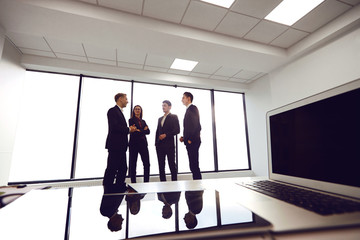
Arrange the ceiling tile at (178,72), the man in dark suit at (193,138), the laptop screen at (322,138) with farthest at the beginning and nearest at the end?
the ceiling tile at (178,72) < the man in dark suit at (193,138) < the laptop screen at (322,138)

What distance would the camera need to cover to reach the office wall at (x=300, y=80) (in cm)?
257

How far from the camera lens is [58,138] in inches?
134

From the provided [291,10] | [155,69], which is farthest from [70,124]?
[291,10]

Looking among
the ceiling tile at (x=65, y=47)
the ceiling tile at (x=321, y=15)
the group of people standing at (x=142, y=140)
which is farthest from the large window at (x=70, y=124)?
the ceiling tile at (x=321, y=15)

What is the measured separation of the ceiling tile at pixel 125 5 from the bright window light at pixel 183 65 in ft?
4.57

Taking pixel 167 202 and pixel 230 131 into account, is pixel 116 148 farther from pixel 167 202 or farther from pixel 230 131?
pixel 230 131

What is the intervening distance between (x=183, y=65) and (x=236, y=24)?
144cm

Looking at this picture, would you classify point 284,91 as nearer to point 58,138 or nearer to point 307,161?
point 307,161

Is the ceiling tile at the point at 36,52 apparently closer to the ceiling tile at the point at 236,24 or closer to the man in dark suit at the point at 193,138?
the man in dark suit at the point at 193,138

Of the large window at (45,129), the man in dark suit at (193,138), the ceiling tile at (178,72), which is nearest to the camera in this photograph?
the man in dark suit at (193,138)

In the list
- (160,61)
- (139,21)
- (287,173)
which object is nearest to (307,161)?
(287,173)

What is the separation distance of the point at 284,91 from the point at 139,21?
3.08 meters

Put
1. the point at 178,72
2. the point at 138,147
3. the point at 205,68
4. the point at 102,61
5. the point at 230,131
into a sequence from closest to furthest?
the point at 138,147, the point at 102,61, the point at 205,68, the point at 178,72, the point at 230,131

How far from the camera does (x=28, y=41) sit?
2.85 m
